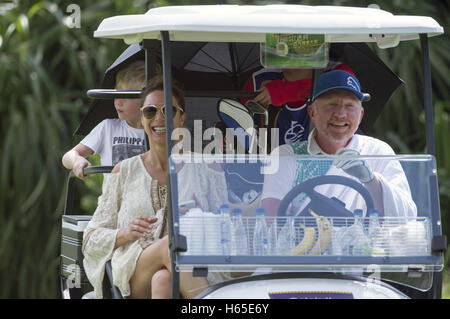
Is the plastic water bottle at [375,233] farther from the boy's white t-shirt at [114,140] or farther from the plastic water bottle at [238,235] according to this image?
the boy's white t-shirt at [114,140]

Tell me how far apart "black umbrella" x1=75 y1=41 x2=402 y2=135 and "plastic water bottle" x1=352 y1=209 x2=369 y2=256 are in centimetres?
119

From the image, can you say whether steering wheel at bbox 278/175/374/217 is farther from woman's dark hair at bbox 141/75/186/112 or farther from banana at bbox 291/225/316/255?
woman's dark hair at bbox 141/75/186/112

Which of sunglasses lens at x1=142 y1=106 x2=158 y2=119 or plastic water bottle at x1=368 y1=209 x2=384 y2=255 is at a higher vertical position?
sunglasses lens at x1=142 y1=106 x2=158 y2=119

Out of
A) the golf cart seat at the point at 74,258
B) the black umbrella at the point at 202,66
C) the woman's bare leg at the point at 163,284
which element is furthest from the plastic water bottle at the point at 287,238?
the black umbrella at the point at 202,66

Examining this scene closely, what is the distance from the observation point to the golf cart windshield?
297 centimetres

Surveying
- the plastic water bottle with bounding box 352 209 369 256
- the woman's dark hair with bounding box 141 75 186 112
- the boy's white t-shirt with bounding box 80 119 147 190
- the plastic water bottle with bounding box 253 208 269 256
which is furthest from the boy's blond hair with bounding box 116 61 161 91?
the plastic water bottle with bounding box 352 209 369 256

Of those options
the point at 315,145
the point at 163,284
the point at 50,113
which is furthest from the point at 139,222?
the point at 50,113

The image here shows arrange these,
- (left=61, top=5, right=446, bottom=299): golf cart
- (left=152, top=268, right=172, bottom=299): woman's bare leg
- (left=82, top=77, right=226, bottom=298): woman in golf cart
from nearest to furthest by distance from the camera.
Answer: (left=61, top=5, right=446, bottom=299): golf cart, (left=152, top=268, right=172, bottom=299): woman's bare leg, (left=82, top=77, right=226, bottom=298): woman in golf cart

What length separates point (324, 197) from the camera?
3117mm

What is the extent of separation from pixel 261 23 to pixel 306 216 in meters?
0.67

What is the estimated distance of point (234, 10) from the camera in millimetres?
3184

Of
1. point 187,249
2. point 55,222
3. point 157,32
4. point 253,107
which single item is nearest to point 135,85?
point 253,107

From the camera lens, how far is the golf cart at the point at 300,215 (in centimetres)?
297

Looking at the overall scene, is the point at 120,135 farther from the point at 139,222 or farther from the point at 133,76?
the point at 139,222
